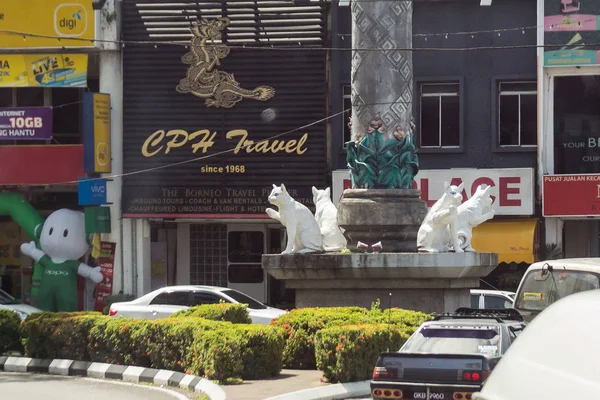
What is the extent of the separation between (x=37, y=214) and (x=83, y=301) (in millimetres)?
2767

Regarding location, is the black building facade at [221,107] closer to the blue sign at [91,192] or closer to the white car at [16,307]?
the blue sign at [91,192]

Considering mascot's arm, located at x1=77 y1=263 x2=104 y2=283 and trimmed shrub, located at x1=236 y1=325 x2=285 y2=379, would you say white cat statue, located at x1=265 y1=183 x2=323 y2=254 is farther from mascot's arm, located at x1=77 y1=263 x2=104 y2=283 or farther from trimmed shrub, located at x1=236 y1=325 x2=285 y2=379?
mascot's arm, located at x1=77 y1=263 x2=104 y2=283

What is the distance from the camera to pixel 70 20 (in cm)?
3075

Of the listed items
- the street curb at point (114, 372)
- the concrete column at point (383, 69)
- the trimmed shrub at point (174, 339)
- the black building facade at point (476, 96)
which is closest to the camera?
the street curb at point (114, 372)

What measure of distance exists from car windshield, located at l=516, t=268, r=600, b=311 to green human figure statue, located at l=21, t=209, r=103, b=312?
17.1 m

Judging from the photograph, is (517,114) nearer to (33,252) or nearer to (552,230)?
(552,230)

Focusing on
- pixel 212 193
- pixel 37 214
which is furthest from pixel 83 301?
pixel 212 193

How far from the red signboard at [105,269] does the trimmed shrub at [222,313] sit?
1294 cm

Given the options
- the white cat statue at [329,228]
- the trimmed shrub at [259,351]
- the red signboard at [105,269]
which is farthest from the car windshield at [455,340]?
the red signboard at [105,269]

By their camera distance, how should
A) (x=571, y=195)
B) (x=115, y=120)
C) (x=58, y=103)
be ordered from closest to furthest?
(x=571, y=195), (x=115, y=120), (x=58, y=103)

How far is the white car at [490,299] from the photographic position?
871 inches

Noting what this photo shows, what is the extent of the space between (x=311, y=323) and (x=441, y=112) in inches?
582

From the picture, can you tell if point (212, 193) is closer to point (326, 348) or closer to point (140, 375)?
point (140, 375)

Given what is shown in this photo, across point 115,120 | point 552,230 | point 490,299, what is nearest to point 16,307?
point 115,120
